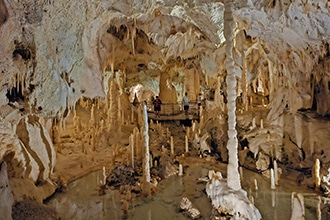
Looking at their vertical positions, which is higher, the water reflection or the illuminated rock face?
the illuminated rock face

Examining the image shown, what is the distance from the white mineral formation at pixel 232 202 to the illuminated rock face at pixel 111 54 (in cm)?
374

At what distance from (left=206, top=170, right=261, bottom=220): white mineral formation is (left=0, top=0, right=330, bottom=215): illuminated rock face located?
374cm

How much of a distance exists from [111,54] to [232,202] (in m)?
7.73

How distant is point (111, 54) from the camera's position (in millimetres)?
10812

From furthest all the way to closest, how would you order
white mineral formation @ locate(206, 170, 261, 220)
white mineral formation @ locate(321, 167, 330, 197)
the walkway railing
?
the walkway railing, white mineral formation @ locate(321, 167, 330, 197), white mineral formation @ locate(206, 170, 261, 220)

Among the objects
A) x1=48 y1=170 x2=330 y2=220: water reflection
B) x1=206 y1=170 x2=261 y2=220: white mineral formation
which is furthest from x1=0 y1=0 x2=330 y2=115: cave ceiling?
x1=206 y1=170 x2=261 y2=220: white mineral formation

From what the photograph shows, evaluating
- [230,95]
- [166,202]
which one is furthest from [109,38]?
[166,202]

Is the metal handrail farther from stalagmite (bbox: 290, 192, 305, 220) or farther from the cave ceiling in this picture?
stalagmite (bbox: 290, 192, 305, 220)

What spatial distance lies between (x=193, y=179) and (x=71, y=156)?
4360mm

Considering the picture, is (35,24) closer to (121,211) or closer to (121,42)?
(121,211)

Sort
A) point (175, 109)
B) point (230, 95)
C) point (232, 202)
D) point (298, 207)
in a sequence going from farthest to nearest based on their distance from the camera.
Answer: point (175, 109)
point (230, 95)
point (232, 202)
point (298, 207)

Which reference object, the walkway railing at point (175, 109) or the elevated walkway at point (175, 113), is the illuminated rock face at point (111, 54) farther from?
the walkway railing at point (175, 109)

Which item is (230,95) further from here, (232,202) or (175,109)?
(175,109)

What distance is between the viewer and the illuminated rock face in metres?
5.50
